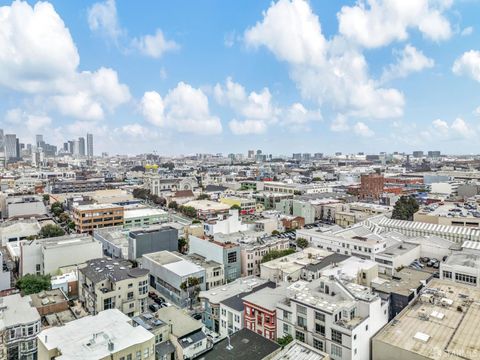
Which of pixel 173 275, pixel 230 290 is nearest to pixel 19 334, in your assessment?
pixel 173 275

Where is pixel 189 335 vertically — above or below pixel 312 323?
below

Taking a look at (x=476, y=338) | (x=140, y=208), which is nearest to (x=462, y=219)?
(x=476, y=338)

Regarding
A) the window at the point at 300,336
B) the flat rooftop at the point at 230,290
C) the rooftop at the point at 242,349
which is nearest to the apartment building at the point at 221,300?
the flat rooftop at the point at 230,290

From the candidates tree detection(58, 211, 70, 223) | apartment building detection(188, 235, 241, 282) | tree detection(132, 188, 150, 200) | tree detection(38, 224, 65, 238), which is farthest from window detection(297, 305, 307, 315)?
tree detection(132, 188, 150, 200)

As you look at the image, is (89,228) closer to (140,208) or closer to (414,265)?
(140,208)

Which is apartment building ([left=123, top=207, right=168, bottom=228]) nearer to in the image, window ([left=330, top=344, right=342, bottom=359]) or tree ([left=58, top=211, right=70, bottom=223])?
tree ([left=58, top=211, right=70, bottom=223])
